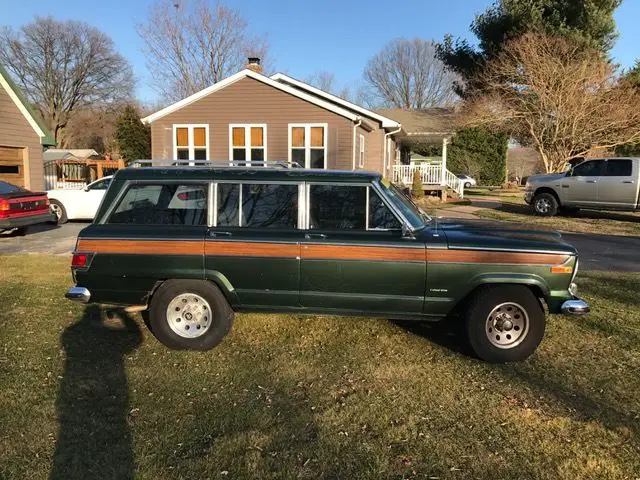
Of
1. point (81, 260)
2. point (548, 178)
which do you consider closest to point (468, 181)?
point (548, 178)

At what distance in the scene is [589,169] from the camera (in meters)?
15.5

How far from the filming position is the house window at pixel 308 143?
18.3 m

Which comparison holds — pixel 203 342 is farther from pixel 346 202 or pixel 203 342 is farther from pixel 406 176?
pixel 406 176

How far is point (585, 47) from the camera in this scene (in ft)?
85.3

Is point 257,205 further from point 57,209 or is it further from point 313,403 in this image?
point 57,209

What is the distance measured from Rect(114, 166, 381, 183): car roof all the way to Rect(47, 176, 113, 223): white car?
10.7 m

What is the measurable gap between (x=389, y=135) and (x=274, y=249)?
1985 cm

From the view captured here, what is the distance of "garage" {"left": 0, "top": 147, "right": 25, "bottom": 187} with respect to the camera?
54.5 feet

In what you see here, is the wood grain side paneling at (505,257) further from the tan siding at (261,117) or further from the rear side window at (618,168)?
the tan siding at (261,117)

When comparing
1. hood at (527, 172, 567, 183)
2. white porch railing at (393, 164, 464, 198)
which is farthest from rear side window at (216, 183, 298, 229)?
white porch railing at (393, 164, 464, 198)

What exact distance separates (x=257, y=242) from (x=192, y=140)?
50.1 ft

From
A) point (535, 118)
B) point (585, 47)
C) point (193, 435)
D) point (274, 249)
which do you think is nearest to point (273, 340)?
point (274, 249)

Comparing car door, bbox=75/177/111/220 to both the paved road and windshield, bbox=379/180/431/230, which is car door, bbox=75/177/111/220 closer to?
the paved road

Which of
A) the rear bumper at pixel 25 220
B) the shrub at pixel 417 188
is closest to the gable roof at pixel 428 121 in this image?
the shrub at pixel 417 188
